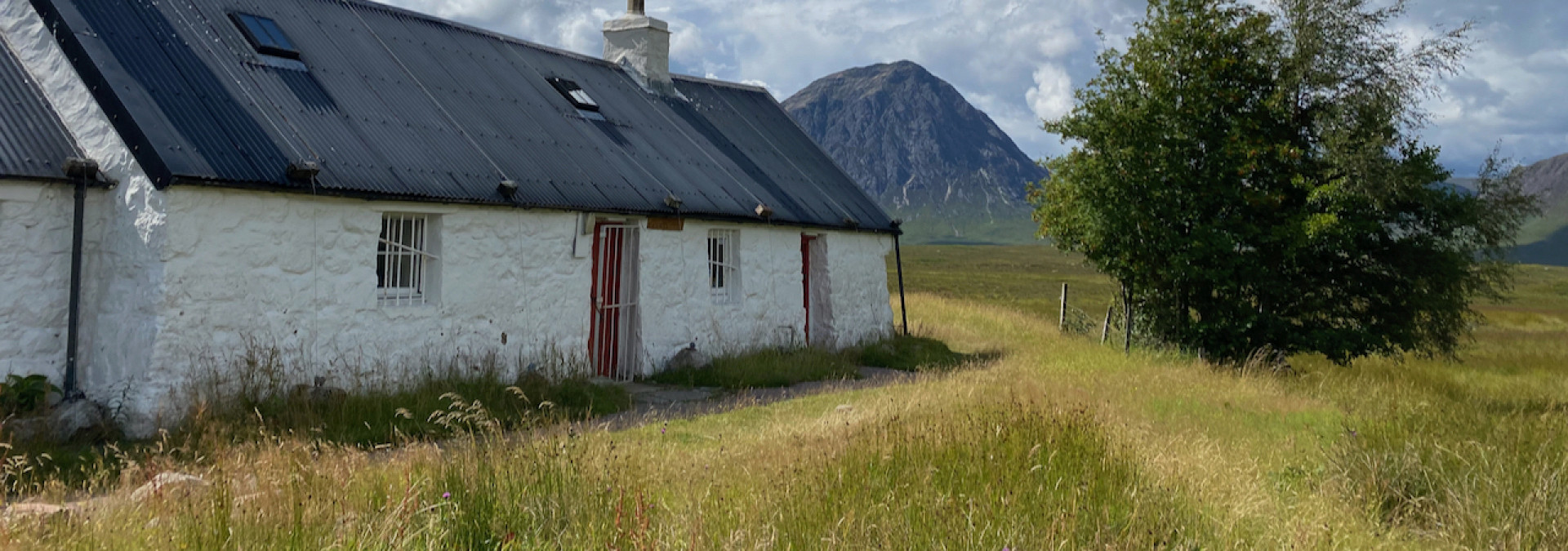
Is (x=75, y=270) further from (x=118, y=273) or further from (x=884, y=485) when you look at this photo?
(x=884, y=485)

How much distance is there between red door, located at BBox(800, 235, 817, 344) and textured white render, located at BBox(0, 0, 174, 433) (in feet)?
30.8

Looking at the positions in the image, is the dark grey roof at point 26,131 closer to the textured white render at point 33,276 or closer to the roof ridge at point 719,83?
the textured white render at point 33,276

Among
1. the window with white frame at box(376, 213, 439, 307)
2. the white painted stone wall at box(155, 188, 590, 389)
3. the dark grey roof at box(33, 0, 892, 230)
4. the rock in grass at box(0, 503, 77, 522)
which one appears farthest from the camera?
the window with white frame at box(376, 213, 439, 307)

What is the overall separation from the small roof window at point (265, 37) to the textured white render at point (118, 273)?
2.07 metres

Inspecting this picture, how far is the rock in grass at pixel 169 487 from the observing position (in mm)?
5121

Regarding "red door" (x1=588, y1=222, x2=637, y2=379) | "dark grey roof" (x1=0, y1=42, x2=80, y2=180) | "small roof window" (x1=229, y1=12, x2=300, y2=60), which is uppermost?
"small roof window" (x1=229, y1=12, x2=300, y2=60)

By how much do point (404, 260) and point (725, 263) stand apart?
5084 millimetres

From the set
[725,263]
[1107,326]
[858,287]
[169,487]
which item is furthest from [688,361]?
[1107,326]

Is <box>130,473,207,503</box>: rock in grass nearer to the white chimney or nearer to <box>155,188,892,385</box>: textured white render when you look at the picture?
<box>155,188,892,385</box>: textured white render

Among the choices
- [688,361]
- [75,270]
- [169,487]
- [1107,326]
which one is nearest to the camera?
[169,487]

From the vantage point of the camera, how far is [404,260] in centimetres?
1042

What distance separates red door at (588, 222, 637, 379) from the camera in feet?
41.6

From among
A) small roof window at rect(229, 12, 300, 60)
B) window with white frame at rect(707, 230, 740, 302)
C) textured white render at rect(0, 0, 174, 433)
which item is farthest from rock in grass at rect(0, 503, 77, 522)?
window with white frame at rect(707, 230, 740, 302)

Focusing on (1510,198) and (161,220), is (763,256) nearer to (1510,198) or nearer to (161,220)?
(161,220)
